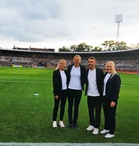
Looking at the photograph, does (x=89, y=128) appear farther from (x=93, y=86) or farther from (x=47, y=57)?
(x=47, y=57)

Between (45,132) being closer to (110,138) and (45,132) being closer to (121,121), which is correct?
(110,138)

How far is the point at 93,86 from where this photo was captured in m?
5.46

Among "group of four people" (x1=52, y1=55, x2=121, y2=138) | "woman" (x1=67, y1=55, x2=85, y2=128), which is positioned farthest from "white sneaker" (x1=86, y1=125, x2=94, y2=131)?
"woman" (x1=67, y1=55, x2=85, y2=128)

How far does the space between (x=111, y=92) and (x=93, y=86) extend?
1.66ft

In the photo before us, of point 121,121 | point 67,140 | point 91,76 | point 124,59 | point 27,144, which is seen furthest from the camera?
point 124,59

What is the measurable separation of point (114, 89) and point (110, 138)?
111 cm

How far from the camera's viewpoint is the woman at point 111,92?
5.05 meters

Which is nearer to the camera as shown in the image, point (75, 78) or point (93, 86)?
point (93, 86)

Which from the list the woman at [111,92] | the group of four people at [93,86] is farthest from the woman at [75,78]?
the woman at [111,92]

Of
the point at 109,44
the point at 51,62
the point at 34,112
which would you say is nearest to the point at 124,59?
the point at 51,62

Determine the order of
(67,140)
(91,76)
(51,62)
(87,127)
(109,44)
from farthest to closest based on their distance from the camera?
(109,44), (51,62), (87,127), (91,76), (67,140)

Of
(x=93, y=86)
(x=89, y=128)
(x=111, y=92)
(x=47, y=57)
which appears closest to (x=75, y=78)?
(x=93, y=86)

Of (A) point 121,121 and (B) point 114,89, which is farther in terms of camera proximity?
(A) point 121,121

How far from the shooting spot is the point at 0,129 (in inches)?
212
